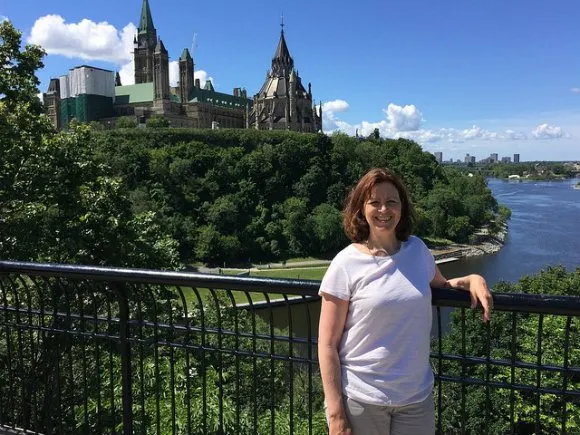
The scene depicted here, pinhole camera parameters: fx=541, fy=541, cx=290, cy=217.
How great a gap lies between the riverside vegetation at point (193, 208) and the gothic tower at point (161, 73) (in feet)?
38.8

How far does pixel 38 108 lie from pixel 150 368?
9.57 meters

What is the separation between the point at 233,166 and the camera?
7100 cm

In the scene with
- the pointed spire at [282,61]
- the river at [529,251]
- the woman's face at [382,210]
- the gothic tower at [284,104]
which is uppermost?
the pointed spire at [282,61]

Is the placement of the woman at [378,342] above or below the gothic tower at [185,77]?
below

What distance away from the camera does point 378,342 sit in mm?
2604

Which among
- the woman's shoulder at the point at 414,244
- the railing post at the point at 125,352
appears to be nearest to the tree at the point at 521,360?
the woman's shoulder at the point at 414,244

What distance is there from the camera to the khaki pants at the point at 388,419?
2.60 meters

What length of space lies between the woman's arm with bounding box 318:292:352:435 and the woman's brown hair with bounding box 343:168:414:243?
0.40m

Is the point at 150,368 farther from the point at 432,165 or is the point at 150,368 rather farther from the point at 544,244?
the point at 432,165

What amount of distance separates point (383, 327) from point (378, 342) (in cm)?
8

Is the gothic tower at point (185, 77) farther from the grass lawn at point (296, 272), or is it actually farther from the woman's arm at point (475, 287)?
the woman's arm at point (475, 287)

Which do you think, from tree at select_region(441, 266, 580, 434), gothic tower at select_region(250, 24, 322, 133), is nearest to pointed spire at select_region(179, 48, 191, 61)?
gothic tower at select_region(250, 24, 322, 133)

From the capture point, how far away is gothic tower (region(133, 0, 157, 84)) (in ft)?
331

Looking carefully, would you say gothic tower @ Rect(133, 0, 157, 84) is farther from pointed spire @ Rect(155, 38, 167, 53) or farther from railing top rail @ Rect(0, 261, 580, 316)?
railing top rail @ Rect(0, 261, 580, 316)
